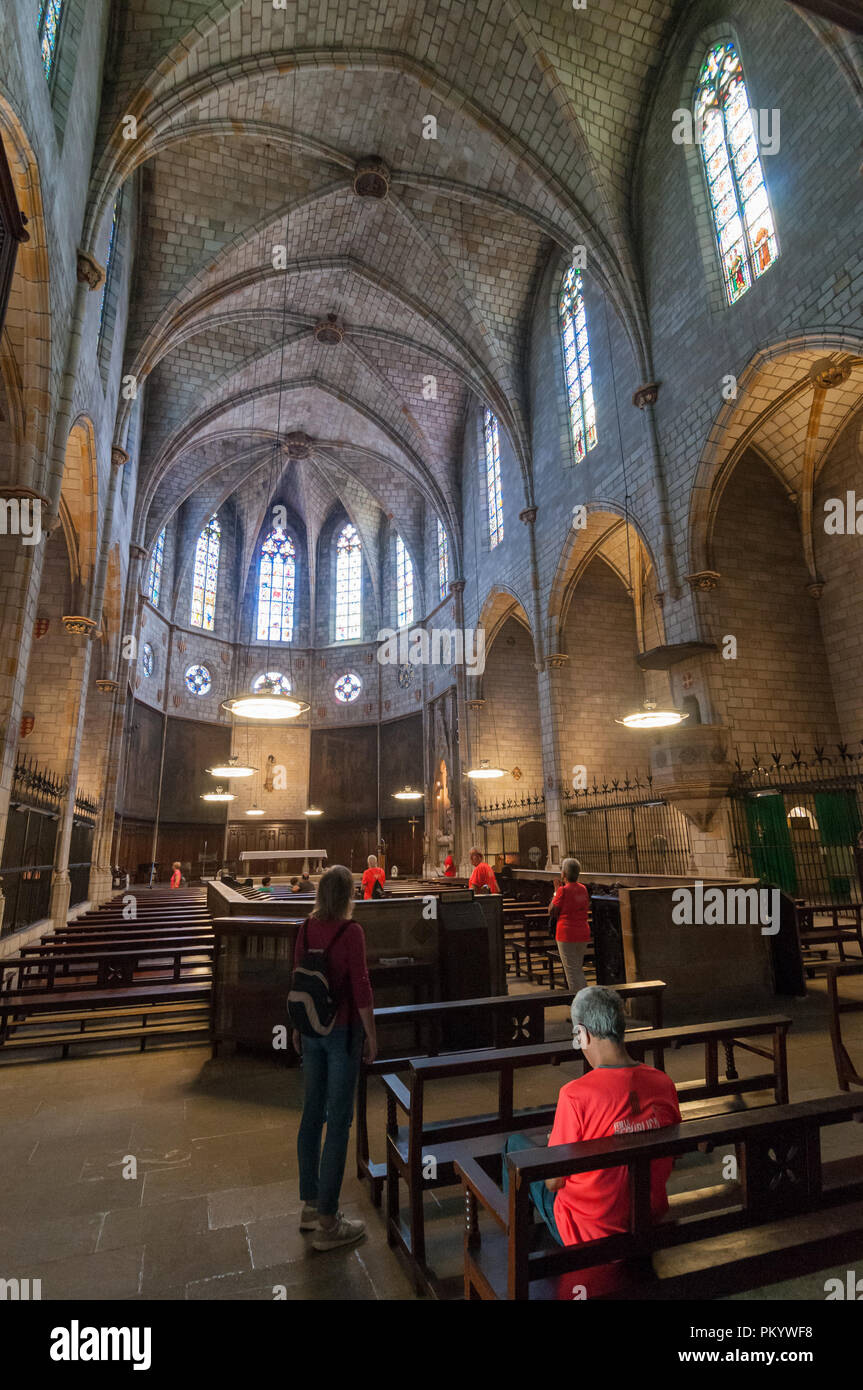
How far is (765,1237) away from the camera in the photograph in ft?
6.14

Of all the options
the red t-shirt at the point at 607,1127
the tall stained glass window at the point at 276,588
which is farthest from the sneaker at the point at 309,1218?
the tall stained glass window at the point at 276,588

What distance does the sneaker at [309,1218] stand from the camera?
267 centimetres

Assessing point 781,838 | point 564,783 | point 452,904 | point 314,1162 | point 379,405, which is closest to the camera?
point 314,1162

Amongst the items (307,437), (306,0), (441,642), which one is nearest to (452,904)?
(306,0)

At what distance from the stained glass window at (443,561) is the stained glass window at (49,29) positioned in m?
14.1

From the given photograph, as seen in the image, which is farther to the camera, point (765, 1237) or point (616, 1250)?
point (765, 1237)

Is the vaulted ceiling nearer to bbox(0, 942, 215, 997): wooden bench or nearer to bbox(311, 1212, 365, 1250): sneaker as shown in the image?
bbox(0, 942, 215, 997): wooden bench

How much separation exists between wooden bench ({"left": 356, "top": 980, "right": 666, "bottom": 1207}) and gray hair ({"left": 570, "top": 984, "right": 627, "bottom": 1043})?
1041mm

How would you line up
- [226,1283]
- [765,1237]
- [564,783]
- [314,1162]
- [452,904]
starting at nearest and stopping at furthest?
[765,1237] → [226,1283] → [314,1162] → [452,904] → [564,783]

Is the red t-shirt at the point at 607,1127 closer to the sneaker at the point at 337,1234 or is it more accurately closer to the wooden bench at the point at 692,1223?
the wooden bench at the point at 692,1223

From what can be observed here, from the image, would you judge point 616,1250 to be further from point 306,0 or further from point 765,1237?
point 306,0

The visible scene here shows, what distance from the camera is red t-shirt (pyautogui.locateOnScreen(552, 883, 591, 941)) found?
593cm

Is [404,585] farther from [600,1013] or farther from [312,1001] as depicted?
[600,1013]

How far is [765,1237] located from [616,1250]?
18.9 inches
